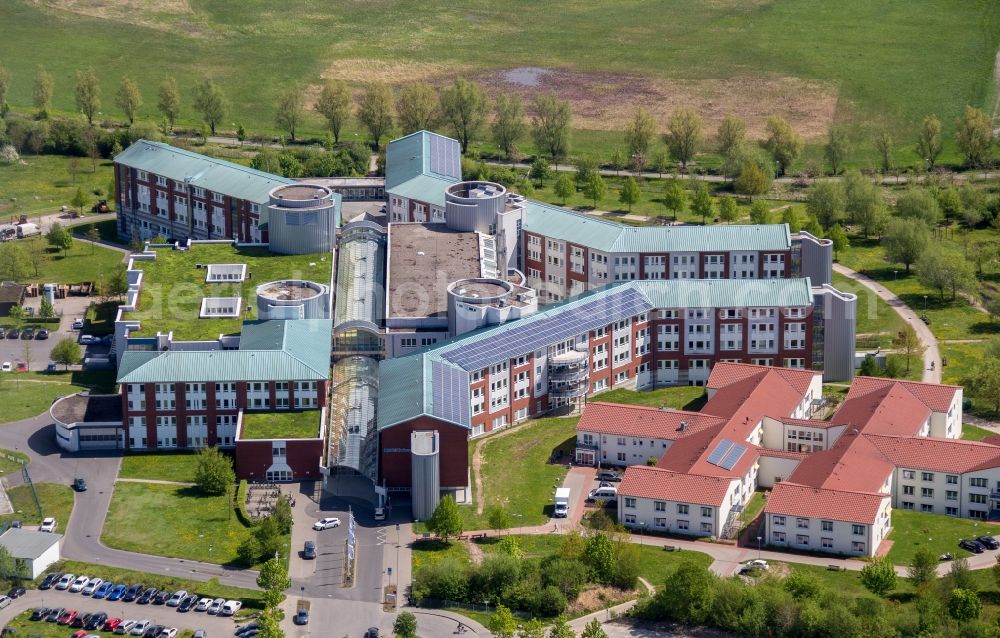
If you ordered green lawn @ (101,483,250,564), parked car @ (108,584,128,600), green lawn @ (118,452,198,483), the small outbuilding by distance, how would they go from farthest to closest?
green lawn @ (118,452,198,483) → green lawn @ (101,483,250,564) → the small outbuilding → parked car @ (108,584,128,600)

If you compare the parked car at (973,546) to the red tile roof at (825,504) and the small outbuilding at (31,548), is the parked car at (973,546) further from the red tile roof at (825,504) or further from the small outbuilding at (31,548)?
the small outbuilding at (31,548)

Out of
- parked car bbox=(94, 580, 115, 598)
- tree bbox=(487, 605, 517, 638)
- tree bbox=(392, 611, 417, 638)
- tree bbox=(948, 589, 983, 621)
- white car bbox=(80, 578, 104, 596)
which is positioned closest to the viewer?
tree bbox=(487, 605, 517, 638)

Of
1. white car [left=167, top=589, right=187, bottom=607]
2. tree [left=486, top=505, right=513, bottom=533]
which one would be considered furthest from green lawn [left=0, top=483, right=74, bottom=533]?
tree [left=486, top=505, right=513, bottom=533]

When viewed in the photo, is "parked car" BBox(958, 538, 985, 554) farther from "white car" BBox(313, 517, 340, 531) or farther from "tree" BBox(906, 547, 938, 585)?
"white car" BBox(313, 517, 340, 531)

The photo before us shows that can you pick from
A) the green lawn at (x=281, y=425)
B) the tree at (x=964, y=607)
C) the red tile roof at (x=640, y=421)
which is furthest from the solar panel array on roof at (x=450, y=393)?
the tree at (x=964, y=607)

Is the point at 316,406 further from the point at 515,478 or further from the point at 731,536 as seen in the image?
the point at 731,536

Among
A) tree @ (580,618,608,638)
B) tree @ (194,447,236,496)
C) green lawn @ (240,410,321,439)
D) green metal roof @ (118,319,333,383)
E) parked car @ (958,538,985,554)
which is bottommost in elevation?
tree @ (580,618,608,638)

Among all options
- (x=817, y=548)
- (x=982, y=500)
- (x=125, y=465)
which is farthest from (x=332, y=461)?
(x=982, y=500)
